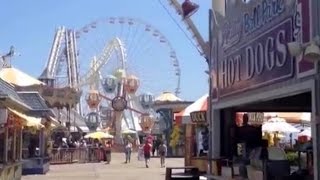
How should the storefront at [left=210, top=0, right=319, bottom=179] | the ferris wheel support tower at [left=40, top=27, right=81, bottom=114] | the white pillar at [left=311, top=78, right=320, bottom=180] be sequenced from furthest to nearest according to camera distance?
the ferris wheel support tower at [left=40, top=27, right=81, bottom=114], the storefront at [left=210, top=0, right=319, bottom=179], the white pillar at [left=311, top=78, right=320, bottom=180]

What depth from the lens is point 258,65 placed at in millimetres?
10609

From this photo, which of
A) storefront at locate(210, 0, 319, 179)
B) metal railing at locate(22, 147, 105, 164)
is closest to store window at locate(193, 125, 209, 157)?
storefront at locate(210, 0, 319, 179)

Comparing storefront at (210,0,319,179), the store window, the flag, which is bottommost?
the store window

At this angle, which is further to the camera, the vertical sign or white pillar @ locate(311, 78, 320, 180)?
the vertical sign

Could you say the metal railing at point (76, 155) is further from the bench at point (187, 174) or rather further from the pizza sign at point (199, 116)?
the bench at point (187, 174)

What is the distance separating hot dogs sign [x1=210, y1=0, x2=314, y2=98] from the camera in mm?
8992

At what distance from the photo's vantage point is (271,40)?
390 inches

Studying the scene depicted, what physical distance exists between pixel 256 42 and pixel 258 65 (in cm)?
43

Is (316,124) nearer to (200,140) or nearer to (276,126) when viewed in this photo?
(200,140)

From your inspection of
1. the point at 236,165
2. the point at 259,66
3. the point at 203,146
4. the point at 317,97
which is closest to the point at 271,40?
the point at 259,66

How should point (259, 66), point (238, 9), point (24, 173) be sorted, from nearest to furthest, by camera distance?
point (259, 66) → point (238, 9) → point (24, 173)

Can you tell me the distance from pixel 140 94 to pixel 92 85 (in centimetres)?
1265

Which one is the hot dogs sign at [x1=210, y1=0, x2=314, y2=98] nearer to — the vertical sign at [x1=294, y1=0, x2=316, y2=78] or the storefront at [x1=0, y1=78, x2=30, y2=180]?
Result: the vertical sign at [x1=294, y1=0, x2=316, y2=78]

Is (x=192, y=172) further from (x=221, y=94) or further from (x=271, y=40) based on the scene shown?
(x=271, y=40)
